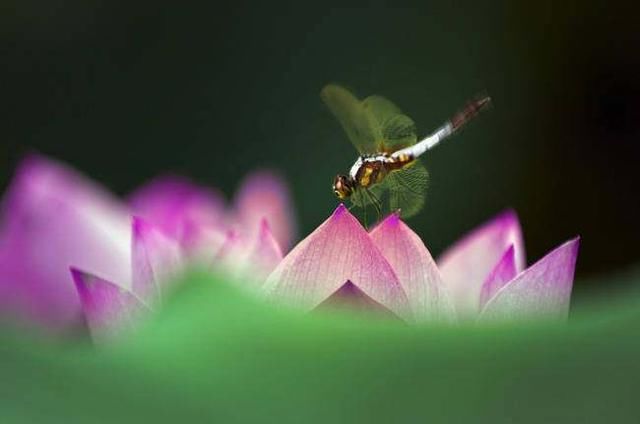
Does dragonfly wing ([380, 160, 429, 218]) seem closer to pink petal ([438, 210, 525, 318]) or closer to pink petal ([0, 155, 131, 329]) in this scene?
pink petal ([438, 210, 525, 318])

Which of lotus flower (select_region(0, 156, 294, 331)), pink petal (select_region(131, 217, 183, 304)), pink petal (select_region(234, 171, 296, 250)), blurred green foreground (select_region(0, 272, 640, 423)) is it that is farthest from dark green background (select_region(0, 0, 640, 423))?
blurred green foreground (select_region(0, 272, 640, 423))

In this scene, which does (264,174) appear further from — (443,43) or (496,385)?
(443,43)

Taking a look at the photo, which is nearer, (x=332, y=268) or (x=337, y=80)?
(x=332, y=268)

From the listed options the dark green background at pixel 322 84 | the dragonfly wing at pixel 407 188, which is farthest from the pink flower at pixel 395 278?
the dark green background at pixel 322 84

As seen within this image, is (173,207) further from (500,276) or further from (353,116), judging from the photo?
(500,276)

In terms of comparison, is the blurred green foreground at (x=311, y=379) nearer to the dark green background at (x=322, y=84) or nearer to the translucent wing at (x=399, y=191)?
the translucent wing at (x=399, y=191)

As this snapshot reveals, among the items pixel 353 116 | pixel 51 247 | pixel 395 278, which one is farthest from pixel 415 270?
pixel 51 247
